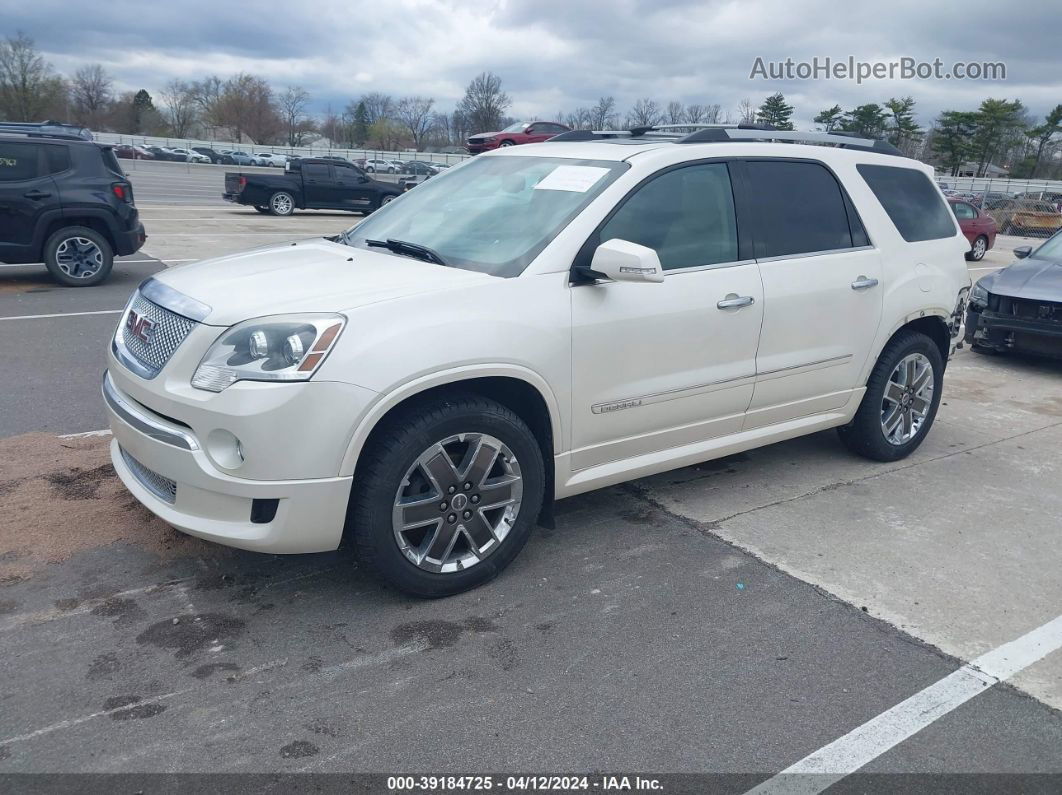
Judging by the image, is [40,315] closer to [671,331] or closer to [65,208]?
[65,208]

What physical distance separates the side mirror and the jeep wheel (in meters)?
21.1

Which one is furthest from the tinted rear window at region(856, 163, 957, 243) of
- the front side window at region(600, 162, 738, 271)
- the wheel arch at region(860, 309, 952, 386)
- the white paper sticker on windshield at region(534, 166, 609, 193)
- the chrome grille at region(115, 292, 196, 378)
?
the chrome grille at region(115, 292, 196, 378)

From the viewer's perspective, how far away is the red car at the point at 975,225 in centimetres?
2105

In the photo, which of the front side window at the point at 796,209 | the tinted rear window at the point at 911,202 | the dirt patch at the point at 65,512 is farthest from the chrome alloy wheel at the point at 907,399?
the dirt patch at the point at 65,512

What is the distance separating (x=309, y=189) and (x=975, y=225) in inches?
665

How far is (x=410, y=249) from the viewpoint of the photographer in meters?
4.15

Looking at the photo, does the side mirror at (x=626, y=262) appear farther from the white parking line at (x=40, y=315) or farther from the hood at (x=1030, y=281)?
the white parking line at (x=40, y=315)

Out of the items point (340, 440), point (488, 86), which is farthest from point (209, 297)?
point (488, 86)

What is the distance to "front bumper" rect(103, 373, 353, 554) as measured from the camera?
3225 millimetres

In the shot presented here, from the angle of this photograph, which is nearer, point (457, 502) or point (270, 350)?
point (270, 350)

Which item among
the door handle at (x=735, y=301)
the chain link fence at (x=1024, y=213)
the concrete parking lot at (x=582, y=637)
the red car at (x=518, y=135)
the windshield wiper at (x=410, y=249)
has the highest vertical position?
the red car at (x=518, y=135)

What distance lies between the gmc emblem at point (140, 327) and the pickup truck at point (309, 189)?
1942cm

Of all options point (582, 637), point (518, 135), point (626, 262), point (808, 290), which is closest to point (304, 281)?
point (626, 262)

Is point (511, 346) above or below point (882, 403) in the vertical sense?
above
